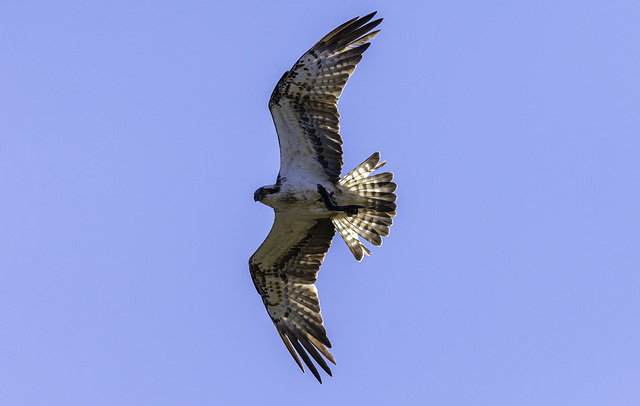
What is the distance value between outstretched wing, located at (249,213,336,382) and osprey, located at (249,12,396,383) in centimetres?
1

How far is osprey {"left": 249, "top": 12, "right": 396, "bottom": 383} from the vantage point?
448 inches

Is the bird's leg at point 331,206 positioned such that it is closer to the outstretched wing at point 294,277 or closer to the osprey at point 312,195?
the osprey at point 312,195

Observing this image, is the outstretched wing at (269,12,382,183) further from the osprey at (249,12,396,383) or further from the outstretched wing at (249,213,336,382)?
the outstretched wing at (249,213,336,382)

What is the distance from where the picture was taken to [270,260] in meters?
12.4

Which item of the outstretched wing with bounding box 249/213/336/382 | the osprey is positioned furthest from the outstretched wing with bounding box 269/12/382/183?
the outstretched wing with bounding box 249/213/336/382

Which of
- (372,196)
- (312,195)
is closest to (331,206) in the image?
(312,195)

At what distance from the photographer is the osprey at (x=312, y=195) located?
11.4 meters

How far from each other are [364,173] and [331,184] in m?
0.44

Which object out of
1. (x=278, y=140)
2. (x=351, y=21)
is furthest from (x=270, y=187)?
(x=351, y=21)

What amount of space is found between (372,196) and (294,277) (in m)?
1.61

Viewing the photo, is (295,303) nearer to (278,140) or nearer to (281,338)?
(281,338)

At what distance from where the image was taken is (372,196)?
11734 mm

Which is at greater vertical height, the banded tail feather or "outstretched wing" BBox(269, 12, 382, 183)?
"outstretched wing" BBox(269, 12, 382, 183)

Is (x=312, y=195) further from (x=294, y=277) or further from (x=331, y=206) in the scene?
(x=294, y=277)
